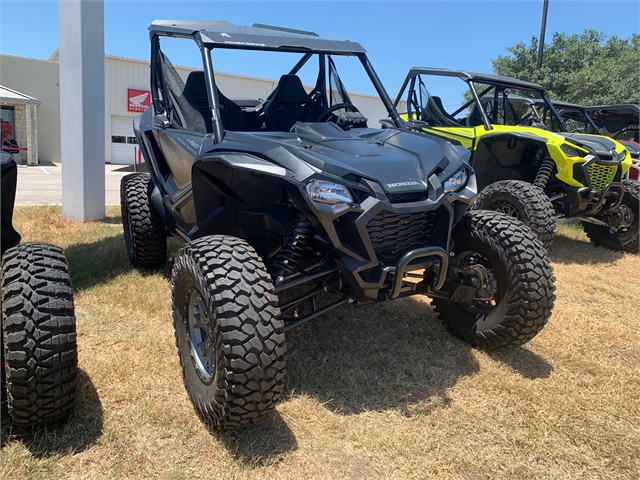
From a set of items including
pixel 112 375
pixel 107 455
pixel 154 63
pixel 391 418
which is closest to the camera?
pixel 107 455

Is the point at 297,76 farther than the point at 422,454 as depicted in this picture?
Yes

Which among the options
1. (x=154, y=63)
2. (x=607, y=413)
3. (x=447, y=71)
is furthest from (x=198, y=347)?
(x=447, y=71)

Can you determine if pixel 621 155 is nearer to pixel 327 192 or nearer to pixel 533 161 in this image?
pixel 533 161

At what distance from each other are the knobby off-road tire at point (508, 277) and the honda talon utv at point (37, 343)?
2.34 metres

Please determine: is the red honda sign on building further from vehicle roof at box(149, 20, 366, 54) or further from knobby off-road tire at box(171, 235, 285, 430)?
knobby off-road tire at box(171, 235, 285, 430)

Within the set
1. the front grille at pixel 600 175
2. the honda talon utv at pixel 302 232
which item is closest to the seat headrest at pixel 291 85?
the honda talon utv at pixel 302 232

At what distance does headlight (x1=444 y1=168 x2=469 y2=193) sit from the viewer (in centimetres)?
289

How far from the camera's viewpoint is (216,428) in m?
2.42

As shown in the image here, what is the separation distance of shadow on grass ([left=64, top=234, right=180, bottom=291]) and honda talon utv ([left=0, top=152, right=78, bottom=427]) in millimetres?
2051

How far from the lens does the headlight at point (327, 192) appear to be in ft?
8.30

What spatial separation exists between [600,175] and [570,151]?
0.47m

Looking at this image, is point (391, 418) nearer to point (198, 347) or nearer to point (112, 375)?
point (198, 347)

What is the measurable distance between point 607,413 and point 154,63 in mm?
4171

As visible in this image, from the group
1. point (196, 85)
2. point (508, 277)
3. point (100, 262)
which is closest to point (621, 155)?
point (508, 277)
